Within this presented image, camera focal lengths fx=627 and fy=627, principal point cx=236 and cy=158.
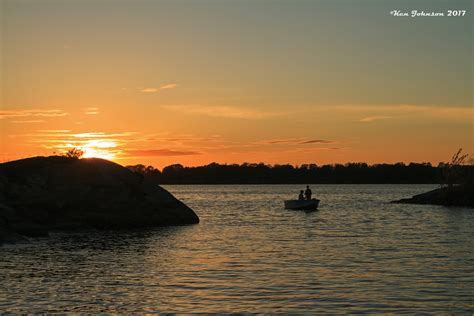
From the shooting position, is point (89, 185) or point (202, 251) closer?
point (202, 251)

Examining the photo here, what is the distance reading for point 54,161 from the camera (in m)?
51.1

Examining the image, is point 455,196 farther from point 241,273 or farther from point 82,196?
point 241,273

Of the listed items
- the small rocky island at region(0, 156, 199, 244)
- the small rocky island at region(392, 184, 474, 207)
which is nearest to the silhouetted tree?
the small rocky island at region(0, 156, 199, 244)

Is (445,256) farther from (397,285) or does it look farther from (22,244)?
(22,244)

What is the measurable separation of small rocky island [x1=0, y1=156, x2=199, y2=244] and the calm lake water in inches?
200

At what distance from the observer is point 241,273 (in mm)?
24359

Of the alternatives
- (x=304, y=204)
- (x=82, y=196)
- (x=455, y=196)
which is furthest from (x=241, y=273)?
(x=455, y=196)

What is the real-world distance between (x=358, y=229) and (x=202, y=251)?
18197 millimetres

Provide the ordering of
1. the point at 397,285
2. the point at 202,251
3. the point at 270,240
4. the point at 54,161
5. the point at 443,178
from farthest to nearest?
the point at 443,178 < the point at 54,161 < the point at 270,240 < the point at 202,251 < the point at 397,285

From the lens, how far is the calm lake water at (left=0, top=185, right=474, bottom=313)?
60.4ft

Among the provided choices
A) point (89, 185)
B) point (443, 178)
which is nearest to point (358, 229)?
point (89, 185)

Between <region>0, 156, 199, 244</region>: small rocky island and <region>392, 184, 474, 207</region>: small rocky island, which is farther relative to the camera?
<region>392, 184, 474, 207</region>: small rocky island

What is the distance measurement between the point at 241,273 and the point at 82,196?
26.2 meters

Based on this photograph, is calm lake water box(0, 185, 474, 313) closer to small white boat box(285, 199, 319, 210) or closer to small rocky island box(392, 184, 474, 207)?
small white boat box(285, 199, 319, 210)
